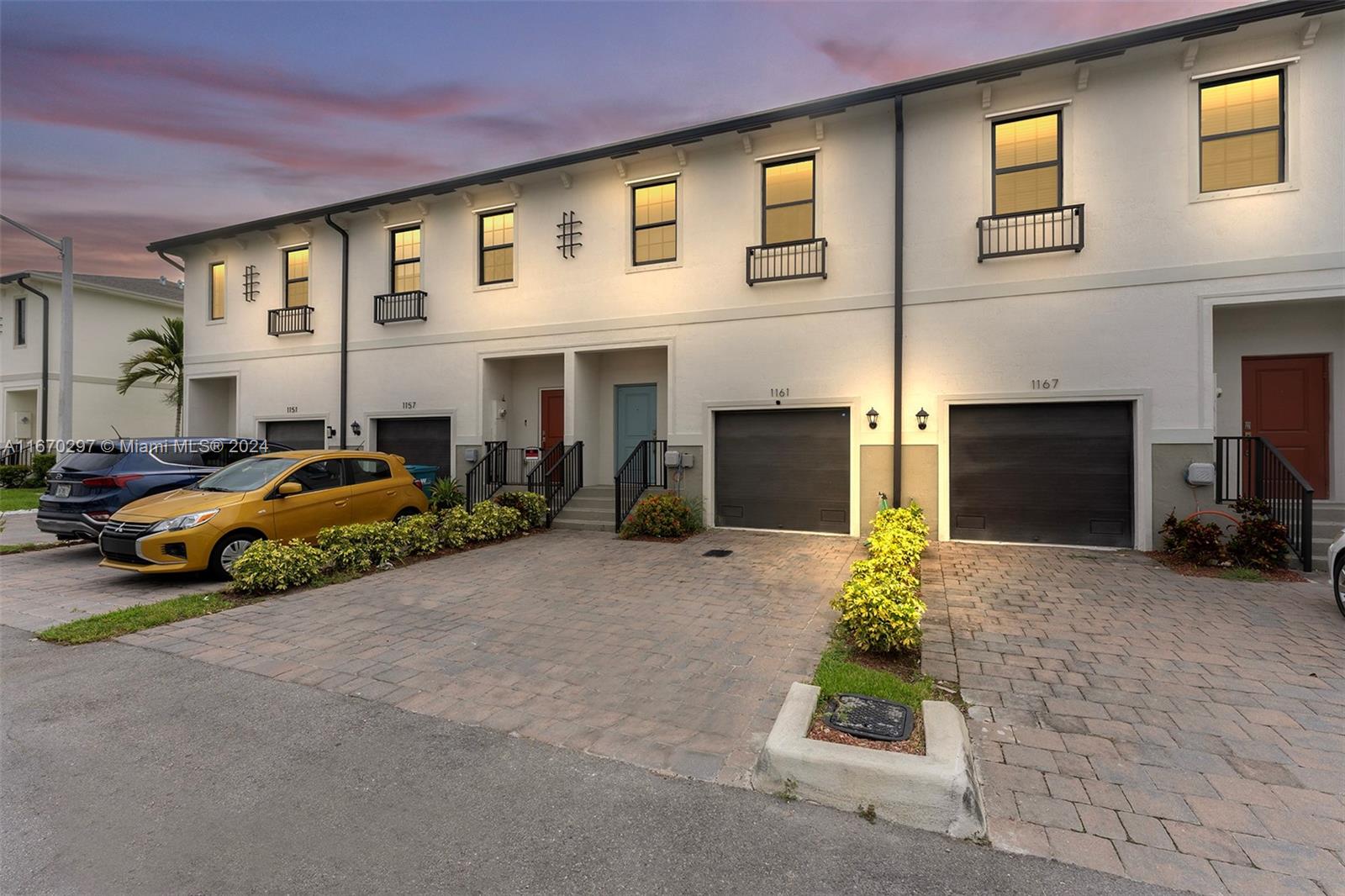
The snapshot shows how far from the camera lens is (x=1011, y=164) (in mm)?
8930

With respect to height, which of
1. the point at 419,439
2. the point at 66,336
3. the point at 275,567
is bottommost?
the point at 275,567

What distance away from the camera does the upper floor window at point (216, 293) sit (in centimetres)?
1560

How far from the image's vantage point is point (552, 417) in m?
12.9

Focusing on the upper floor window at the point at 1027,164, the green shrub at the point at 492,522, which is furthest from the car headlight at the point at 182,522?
the upper floor window at the point at 1027,164

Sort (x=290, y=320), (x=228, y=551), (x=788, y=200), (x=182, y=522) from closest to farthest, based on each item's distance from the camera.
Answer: (x=182, y=522), (x=228, y=551), (x=788, y=200), (x=290, y=320)

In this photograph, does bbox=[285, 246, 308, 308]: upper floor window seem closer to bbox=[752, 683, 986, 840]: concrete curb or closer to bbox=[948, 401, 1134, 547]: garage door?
bbox=[948, 401, 1134, 547]: garage door

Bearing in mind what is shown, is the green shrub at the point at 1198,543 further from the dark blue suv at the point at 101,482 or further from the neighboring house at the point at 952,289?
the dark blue suv at the point at 101,482

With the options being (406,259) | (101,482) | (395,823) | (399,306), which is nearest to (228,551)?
(101,482)

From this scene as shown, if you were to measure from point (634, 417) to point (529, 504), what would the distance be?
114 inches

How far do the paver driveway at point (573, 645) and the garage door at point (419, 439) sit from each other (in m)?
5.59

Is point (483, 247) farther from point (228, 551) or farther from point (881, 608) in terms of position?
point (881, 608)

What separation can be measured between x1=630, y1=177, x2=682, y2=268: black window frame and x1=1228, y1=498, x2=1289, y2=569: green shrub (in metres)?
9.01

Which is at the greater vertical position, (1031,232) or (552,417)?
(1031,232)

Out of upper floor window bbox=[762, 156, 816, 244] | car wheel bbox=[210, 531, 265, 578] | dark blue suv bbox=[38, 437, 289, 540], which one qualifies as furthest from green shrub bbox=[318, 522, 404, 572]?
upper floor window bbox=[762, 156, 816, 244]
